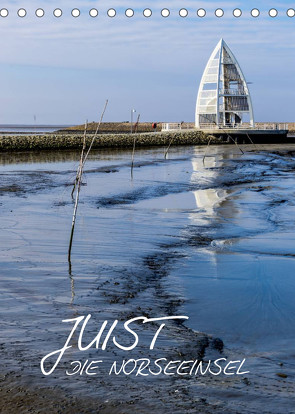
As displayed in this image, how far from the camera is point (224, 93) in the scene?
79438mm

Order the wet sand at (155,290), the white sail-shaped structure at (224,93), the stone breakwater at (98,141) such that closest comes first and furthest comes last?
1. the wet sand at (155,290)
2. the stone breakwater at (98,141)
3. the white sail-shaped structure at (224,93)

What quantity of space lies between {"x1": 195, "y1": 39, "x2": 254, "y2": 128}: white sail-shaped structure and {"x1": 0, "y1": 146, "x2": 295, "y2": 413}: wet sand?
5484cm

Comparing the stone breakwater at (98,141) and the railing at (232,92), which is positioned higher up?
the railing at (232,92)

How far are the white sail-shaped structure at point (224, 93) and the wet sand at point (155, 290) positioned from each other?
5484 cm

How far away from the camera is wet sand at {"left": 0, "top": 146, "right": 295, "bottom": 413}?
6109 millimetres

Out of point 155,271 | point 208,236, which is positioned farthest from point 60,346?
point 208,236

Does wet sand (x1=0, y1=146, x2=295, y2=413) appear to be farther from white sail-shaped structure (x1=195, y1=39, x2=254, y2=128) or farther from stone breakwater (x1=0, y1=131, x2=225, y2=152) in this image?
white sail-shaped structure (x1=195, y1=39, x2=254, y2=128)

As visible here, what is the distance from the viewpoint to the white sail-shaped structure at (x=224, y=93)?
7844 centimetres

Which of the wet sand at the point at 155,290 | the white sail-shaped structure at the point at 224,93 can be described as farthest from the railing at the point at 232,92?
the wet sand at the point at 155,290

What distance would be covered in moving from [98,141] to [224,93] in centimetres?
2164

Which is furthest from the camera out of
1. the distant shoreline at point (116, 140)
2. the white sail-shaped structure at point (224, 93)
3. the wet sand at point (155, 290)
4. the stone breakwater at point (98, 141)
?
the white sail-shaped structure at point (224, 93)

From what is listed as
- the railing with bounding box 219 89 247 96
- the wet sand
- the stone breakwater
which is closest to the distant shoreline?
the stone breakwater

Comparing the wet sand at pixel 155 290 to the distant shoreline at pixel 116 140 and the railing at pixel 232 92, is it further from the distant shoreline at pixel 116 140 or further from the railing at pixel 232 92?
the railing at pixel 232 92

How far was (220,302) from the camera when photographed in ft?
32.1
